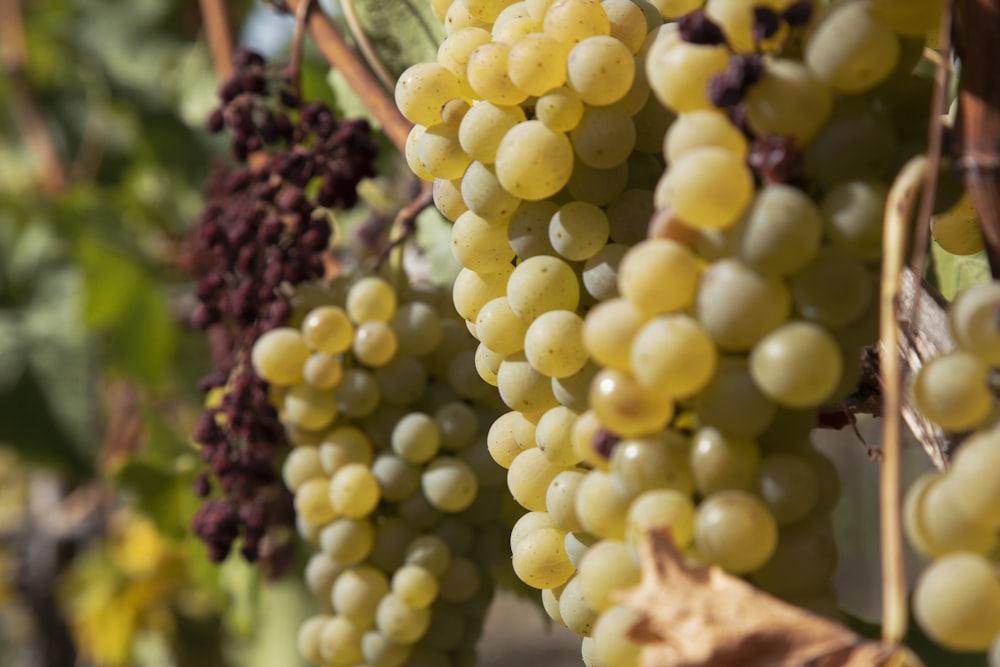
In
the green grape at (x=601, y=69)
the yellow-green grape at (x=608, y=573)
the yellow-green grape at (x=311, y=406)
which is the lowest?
the yellow-green grape at (x=311, y=406)

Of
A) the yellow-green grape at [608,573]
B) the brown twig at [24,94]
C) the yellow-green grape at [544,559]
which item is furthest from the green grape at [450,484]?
the brown twig at [24,94]

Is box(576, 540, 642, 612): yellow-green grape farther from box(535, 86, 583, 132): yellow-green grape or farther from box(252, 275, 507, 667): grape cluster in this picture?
box(252, 275, 507, 667): grape cluster

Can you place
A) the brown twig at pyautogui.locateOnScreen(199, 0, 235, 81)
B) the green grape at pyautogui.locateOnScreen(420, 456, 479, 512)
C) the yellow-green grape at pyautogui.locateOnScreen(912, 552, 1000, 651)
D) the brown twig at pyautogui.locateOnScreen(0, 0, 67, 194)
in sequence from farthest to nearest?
the brown twig at pyautogui.locateOnScreen(0, 0, 67, 194) < the brown twig at pyautogui.locateOnScreen(199, 0, 235, 81) < the green grape at pyautogui.locateOnScreen(420, 456, 479, 512) < the yellow-green grape at pyautogui.locateOnScreen(912, 552, 1000, 651)

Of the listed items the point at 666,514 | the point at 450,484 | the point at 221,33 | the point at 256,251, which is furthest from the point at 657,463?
the point at 221,33

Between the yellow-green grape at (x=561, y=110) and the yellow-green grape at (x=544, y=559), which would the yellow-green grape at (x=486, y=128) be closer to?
the yellow-green grape at (x=561, y=110)

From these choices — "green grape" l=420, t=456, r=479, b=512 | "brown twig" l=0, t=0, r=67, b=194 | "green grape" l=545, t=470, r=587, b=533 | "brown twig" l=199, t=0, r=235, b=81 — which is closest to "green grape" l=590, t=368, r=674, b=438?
"green grape" l=545, t=470, r=587, b=533

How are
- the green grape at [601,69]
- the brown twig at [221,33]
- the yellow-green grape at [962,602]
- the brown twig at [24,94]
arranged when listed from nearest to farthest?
1. the yellow-green grape at [962,602]
2. the green grape at [601,69]
3. the brown twig at [221,33]
4. the brown twig at [24,94]

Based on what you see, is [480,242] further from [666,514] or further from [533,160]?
[666,514]
